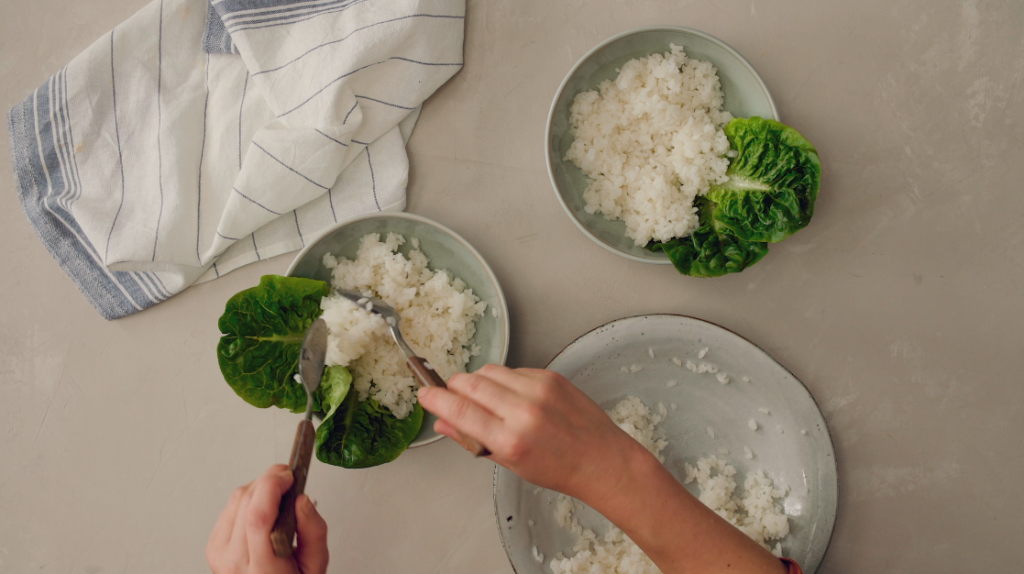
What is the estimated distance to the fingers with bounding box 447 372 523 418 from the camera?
1.05 metres

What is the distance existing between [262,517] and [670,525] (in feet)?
2.68

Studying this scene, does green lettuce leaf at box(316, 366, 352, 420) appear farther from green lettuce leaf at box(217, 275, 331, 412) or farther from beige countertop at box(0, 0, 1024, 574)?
beige countertop at box(0, 0, 1024, 574)

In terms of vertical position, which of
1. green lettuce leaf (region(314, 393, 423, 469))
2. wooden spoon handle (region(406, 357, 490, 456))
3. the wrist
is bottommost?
green lettuce leaf (region(314, 393, 423, 469))

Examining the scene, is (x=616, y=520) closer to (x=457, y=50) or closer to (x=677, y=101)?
(x=677, y=101)

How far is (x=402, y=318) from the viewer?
1.54 m

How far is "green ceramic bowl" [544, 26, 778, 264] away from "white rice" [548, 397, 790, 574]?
48 centimetres

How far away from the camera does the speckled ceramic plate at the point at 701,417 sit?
1509mm

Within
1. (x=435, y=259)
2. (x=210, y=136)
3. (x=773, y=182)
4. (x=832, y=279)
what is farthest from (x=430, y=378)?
(x=832, y=279)

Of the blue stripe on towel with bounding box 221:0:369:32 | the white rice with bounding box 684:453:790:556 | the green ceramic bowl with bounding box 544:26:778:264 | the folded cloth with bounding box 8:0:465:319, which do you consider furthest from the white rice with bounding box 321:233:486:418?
the white rice with bounding box 684:453:790:556

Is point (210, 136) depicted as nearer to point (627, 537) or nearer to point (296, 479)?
point (296, 479)

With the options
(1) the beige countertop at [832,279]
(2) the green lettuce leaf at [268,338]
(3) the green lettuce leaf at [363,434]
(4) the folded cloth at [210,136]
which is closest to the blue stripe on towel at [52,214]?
(4) the folded cloth at [210,136]

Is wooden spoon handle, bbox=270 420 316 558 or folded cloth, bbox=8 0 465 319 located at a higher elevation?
folded cloth, bbox=8 0 465 319

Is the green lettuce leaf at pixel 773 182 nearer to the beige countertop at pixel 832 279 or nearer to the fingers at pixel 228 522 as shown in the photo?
the beige countertop at pixel 832 279

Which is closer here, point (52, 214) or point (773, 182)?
point (773, 182)
